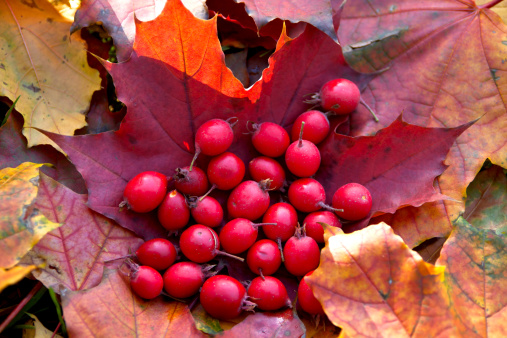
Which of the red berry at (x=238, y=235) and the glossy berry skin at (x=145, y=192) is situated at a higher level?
the glossy berry skin at (x=145, y=192)

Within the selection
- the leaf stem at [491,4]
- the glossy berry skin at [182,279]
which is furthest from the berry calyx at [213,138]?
the leaf stem at [491,4]

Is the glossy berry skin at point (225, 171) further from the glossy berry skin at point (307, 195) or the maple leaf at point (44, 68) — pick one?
the maple leaf at point (44, 68)

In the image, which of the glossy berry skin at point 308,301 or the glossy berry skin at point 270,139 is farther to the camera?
the glossy berry skin at point 270,139

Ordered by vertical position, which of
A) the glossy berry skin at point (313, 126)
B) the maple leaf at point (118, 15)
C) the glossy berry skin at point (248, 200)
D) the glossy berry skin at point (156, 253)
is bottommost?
the glossy berry skin at point (156, 253)

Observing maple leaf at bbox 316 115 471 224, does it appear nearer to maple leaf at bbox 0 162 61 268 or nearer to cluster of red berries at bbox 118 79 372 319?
cluster of red berries at bbox 118 79 372 319

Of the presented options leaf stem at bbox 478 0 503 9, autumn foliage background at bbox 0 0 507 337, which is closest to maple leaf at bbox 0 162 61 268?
autumn foliage background at bbox 0 0 507 337

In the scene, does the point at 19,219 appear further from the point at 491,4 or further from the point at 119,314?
the point at 491,4

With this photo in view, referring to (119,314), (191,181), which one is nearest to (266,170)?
(191,181)
